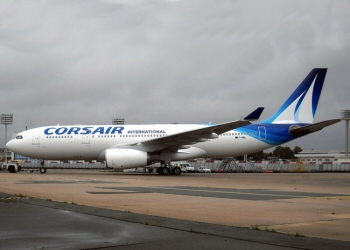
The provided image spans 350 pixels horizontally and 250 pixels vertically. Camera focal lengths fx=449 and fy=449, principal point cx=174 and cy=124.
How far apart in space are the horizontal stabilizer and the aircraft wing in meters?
5.26

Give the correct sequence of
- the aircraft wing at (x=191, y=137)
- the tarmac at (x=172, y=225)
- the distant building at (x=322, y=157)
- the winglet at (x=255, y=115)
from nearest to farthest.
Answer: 1. the tarmac at (x=172, y=225)
2. the aircraft wing at (x=191, y=137)
3. the winglet at (x=255, y=115)
4. the distant building at (x=322, y=157)

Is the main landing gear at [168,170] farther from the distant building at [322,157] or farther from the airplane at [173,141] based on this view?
the distant building at [322,157]

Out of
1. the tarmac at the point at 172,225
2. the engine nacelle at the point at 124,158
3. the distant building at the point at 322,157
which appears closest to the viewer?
the tarmac at the point at 172,225

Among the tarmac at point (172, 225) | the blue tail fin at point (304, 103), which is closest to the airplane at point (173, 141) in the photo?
the blue tail fin at point (304, 103)

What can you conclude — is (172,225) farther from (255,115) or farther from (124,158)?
(124,158)

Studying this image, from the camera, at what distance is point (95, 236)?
6.32 metres

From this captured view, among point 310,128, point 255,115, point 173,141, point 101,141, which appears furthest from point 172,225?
point 310,128

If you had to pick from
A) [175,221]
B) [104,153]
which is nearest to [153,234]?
[175,221]

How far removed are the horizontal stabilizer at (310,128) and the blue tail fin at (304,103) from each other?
97 centimetres

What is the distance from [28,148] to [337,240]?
2935cm

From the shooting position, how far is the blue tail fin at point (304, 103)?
111ft

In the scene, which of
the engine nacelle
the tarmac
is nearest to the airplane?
the engine nacelle

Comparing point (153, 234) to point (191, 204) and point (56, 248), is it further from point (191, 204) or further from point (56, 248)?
point (191, 204)

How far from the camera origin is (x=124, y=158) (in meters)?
29.1
